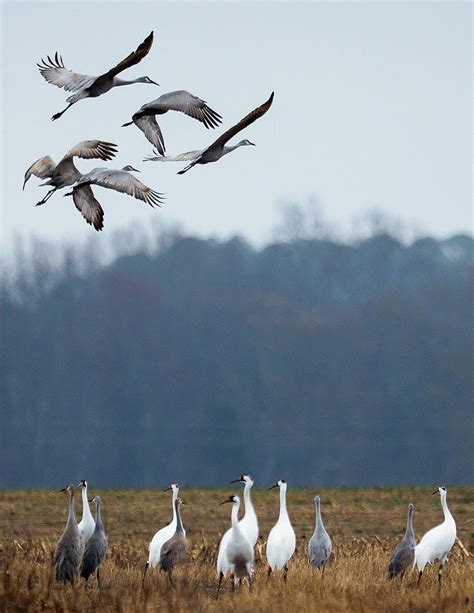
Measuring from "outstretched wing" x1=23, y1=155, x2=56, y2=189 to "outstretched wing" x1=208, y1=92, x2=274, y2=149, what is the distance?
1939 mm

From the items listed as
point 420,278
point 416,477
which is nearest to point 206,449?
point 416,477

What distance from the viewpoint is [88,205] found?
13094mm

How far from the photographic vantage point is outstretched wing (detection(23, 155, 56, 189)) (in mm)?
13352

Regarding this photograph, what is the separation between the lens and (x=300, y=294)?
4812 cm

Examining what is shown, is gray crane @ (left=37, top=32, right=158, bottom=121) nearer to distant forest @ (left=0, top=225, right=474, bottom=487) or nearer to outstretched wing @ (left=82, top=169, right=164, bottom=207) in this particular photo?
outstretched wing @ (left=82, top=169, right=164, bottom=207)

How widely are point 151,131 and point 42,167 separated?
3.36 ft

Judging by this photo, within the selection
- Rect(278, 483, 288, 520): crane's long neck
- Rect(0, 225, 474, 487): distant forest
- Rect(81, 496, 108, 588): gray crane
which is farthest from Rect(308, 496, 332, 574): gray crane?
Rect(0, 225, 474, 487): distant forest

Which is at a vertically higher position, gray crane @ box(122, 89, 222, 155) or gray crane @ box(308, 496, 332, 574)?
gray crane @ box(122, 89, 222, 155)

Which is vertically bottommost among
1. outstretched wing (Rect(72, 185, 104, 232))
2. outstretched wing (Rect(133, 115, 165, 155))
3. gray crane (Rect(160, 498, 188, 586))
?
gray crane (Rect(160, 498, 188, 586))

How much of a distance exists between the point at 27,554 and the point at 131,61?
521 centimetres

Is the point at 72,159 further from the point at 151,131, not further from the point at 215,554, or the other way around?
the point at 215,554

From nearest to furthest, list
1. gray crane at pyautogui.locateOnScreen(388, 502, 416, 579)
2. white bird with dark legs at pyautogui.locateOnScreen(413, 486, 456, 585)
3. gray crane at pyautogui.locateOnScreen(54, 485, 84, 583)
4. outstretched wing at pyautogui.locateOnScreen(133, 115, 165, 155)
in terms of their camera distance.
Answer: gray crane at pyautogui.locateOnScreen(54, 485, 84, 583) < gray crane at pyautogui.locateOnScreen(388, 502, 416, 579) < white bird with dark legs at pyautogui.locateOnScreen(413, 486, 456, 585) < outstretched wing at pyautogui.locateOnScreen(133, 115, 165, 155)

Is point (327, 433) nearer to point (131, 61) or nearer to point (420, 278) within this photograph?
point (420, 278)

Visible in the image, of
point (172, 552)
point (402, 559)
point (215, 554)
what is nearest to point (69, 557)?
point (172, 552)
